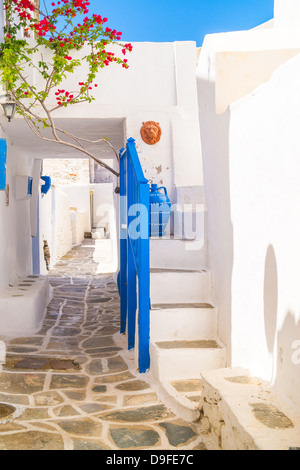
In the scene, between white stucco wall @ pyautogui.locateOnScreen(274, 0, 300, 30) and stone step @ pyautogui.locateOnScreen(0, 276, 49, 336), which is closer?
stone step @ pyautogui.locateOnScreen(0, 276, 49, 336)

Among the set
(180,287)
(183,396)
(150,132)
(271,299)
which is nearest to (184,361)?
(183,396)

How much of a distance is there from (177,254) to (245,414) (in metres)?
2.77

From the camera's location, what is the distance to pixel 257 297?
318 cm

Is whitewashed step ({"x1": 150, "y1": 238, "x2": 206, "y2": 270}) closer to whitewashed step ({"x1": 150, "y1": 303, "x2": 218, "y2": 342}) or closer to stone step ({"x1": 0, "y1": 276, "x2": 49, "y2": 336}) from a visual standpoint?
whitewashed step ({"x1": 150, "y1": 303, "x2": 218, "y2": 342})

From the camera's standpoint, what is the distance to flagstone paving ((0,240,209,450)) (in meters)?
2.96

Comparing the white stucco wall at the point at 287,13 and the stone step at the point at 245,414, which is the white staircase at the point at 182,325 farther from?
the white stucco wall at the point at 287,13

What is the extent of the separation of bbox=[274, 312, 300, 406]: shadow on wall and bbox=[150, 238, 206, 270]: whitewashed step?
2295mm

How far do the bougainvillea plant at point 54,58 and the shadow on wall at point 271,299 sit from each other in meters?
3.74

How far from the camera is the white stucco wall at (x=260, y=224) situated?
2529 millimetres

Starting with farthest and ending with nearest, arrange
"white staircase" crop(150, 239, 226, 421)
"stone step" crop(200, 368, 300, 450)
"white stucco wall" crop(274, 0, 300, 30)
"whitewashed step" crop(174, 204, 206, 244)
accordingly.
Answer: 1. "white stucco wall" crop(274, 0, 300, 30)
2. "whitewashed step" crop(174, 204, 206, 244)
3. "white staircase" crop(150, 239, 226, 421)
4. "stone step" crop(200, 368, 300, 450)

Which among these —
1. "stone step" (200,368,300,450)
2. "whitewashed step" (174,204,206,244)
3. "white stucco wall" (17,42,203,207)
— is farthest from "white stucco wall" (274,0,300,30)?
"stone step" (200,368,300,450)

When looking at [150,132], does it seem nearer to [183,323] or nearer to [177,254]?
[177,254]

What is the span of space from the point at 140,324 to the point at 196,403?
1.01 m

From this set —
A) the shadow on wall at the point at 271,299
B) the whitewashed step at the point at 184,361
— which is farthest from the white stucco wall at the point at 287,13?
the whitewashed step at the point at 184,361
